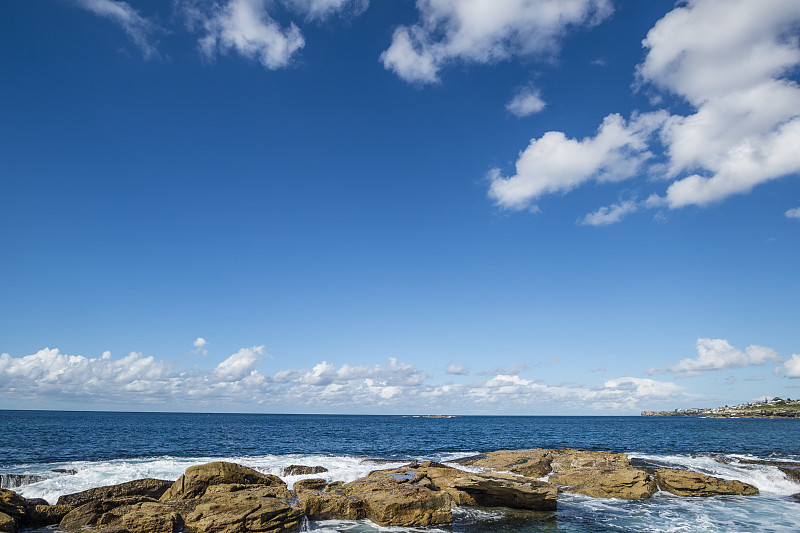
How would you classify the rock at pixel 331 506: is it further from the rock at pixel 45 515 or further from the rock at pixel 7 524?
the rock at pixel 7 524

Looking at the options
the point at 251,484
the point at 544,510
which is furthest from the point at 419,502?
the point at 251,484

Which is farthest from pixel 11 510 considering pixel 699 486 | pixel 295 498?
pixel 699 486

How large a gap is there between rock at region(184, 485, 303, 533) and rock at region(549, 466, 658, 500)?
19336mm

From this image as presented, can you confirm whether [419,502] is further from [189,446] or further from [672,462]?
[189,446]

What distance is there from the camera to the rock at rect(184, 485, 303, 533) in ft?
61.6

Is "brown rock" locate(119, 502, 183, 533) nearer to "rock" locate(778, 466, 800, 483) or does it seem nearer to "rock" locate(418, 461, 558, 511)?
"rock" locate(418, 461, 558, 511)

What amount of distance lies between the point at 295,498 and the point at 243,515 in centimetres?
452

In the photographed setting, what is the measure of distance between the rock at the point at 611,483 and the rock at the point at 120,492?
2608 centimetres

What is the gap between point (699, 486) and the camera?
2847cm

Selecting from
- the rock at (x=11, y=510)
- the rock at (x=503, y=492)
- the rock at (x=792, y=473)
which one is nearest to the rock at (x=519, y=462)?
the rock at (x=503, y=492)

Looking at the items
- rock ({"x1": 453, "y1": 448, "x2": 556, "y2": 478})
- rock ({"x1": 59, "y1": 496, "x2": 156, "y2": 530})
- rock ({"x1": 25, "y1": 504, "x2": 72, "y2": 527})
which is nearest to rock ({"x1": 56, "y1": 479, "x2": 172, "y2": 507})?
rock ({"x1": 25, "y1": 504, "x2": 72, "y2": 527})

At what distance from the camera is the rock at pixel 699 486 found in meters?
28.3

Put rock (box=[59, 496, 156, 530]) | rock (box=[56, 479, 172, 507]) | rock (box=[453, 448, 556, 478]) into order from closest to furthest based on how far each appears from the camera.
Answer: rock (box=[59, 496, 156, 530]) < rock (box=[56, 479, 172, 507]) < rock (box=[453, 448, 556, 478])

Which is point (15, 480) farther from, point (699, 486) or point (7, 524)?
point (699, 486)
